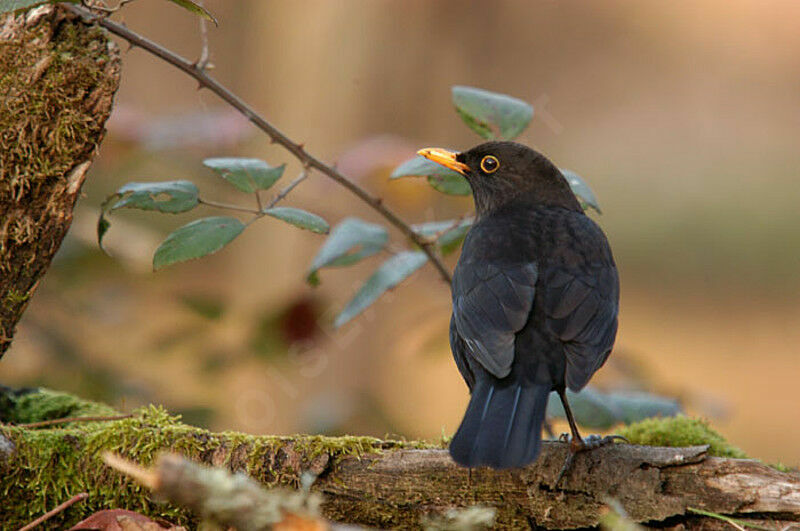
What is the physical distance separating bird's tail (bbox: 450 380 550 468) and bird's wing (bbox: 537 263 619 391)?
0.16m

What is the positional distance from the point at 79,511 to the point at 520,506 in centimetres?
118

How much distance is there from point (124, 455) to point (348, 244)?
1.14 meters

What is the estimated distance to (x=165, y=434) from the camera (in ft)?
8.38

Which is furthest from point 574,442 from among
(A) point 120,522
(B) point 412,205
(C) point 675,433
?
(B) point 412,205

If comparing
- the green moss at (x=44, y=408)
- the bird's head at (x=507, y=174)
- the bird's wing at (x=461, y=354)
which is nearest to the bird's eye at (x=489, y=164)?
the bird's head at (x=507, y=174)

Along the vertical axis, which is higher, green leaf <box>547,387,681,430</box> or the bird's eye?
the bird's eye

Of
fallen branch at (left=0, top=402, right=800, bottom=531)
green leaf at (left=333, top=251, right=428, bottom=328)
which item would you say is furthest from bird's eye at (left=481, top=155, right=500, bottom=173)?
fallen branch at (left=0, top=402, right=800, bottom=531)

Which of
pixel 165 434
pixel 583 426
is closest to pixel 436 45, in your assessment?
pixel 583 426

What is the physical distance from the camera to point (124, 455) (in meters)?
2.51

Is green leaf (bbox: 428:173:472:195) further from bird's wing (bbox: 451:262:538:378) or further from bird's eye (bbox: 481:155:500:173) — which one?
bird's wing (bbox: 451:262:538:378)

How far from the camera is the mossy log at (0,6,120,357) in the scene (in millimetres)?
2521

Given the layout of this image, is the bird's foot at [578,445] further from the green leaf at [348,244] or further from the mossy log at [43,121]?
Result: the mossy log at [43,121]

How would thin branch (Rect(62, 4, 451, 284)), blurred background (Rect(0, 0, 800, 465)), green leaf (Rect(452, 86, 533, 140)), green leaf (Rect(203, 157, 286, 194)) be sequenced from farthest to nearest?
blurred background (Rect(0, 0, 800, 465)) → green leaf (Rect(452, 86, 533, 140)) → green leaf (Rect(203, 157, 286, 194)) → thin branch (Rect(62, 4, 451, 284))

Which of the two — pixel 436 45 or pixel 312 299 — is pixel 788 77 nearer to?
pixel 436 45
